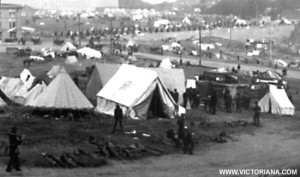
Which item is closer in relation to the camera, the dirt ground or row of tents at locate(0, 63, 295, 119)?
the dirt ground

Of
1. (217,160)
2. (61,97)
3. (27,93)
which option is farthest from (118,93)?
(217,160)

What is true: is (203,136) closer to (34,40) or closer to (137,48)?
(137,48)

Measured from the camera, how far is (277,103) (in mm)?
30250

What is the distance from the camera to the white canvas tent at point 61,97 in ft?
79.3

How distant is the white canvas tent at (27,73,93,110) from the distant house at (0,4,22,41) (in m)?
62.1

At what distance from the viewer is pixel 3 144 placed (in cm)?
1908

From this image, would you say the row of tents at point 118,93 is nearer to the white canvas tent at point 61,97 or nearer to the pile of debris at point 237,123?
the white canvas tent at point 61,97

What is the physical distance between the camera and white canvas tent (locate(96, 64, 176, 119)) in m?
25.5

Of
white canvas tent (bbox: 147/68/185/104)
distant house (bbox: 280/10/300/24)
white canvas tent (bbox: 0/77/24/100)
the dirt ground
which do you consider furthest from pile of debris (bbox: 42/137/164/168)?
distant house (bbox: 280/10/300/24)

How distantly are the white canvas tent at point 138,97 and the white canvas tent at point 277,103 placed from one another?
21.6ft

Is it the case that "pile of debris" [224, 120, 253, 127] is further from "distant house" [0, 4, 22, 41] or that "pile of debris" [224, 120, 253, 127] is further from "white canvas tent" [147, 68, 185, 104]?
"distant house" [0, 4, 22, 41]

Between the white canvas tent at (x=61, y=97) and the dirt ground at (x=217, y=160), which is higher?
the white canvas tent at (x=61, y=97)

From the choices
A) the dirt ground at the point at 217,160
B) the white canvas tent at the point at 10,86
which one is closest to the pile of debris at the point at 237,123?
the dirt ground at the point at 217,160

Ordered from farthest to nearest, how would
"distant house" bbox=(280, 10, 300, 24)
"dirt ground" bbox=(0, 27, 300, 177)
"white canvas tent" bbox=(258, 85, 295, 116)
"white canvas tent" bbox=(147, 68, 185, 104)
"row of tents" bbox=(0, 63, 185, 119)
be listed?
"distant house" bbox=(280, 10, 300, 24) < "white canvas tent" bbox=(258, 85, 295, 116) < "white canvas tent" bbox=(147, 68, 185, 104) < "row of tents" bbox=(0, 63, 185, 119) < "dirt ground" bbox=(0, 27, 300, 177)
